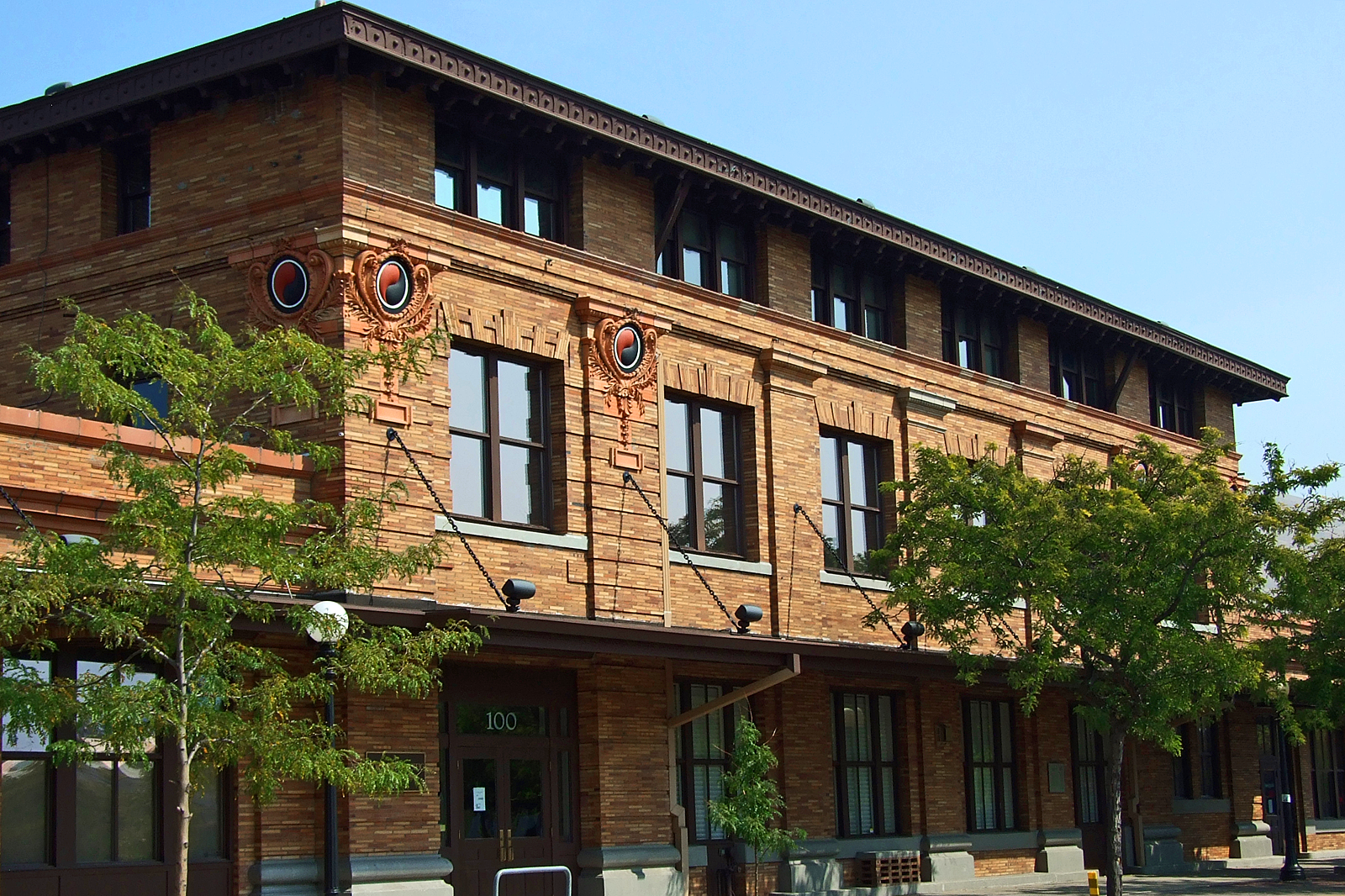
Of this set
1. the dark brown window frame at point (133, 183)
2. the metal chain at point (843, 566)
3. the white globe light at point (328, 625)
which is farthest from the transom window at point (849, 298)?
the white globe light at point (328, 625)

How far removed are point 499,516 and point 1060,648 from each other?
899 cm

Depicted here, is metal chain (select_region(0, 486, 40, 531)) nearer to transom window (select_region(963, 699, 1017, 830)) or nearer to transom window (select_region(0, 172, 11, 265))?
transom window (select_region(0, 172, 11, 265))

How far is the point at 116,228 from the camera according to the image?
2372 centimetres

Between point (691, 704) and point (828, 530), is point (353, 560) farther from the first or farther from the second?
point (828, 530)

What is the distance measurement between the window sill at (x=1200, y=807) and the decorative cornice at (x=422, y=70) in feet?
49.2

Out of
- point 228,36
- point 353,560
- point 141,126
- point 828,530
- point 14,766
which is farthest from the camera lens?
point 828,530

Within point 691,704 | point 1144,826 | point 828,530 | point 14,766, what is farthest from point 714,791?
point 1144,826

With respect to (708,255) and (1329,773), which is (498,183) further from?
(1329,773)

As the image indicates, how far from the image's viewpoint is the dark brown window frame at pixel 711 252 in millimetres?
26781

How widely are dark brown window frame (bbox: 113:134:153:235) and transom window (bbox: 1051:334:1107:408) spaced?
19.1 meters

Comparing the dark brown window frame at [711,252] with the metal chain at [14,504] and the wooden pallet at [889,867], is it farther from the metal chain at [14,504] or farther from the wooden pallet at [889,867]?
the metal chain at [14,504]

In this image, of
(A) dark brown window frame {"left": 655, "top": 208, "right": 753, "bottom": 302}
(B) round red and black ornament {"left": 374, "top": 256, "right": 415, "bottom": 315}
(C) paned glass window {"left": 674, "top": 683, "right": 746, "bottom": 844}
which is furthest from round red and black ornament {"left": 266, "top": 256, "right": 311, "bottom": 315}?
(C) paned glass window {"left": 674, "top": 683, "right": 746, "bottom": 844}

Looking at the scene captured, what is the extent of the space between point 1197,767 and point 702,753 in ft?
55.1

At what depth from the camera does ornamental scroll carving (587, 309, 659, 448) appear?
80.9 feet
